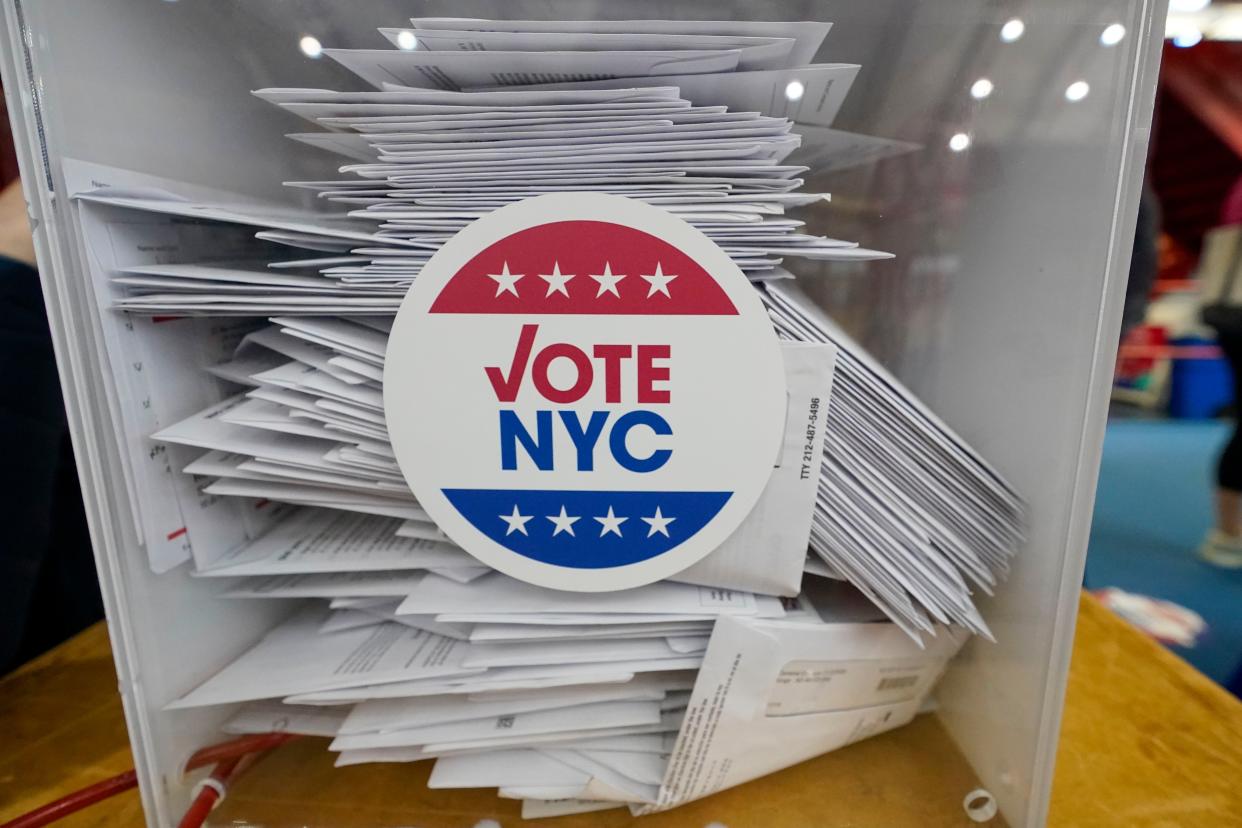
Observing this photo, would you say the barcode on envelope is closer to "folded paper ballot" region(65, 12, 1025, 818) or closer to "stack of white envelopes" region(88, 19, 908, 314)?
"folded paper ballot" region(65, 12, 1025, 818)

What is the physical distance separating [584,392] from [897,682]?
14.3 inches

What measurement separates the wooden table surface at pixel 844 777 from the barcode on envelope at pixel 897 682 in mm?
69

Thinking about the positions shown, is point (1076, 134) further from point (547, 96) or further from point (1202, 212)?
point (1202, 212)

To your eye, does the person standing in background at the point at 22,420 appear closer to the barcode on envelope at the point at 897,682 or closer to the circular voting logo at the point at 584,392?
the circular voting logo at the point at 584,392

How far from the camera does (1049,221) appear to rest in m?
0.44

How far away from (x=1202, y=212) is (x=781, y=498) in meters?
4.96

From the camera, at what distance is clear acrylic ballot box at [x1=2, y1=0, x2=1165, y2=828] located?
390 millimetres

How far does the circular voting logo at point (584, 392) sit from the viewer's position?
15.7 inches

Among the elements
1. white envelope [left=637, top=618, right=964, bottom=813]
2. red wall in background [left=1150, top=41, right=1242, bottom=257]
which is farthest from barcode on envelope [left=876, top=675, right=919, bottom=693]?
red wall in background [left=1150, top=41, right=1242, bottom=257]

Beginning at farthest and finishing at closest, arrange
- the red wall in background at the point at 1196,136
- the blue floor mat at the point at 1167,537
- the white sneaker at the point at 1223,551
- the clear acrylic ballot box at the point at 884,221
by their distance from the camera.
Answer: the red wall in background at the point at 1196,136
the white sneaker at the point at 1223,551
the blue floor mat at the point at 1167,537
the clear acrylic ballot box at the point at 884,221

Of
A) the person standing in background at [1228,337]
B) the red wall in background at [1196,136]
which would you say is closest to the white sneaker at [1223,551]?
the person standing in background at [1228,337]

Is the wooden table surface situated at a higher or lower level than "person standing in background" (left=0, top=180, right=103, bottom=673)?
lower

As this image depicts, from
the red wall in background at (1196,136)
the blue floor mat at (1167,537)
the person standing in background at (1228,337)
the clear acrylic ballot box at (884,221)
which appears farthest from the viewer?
the red wall in background at (1196,136)

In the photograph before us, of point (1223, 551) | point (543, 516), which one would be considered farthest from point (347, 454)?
point (1223, 551)
